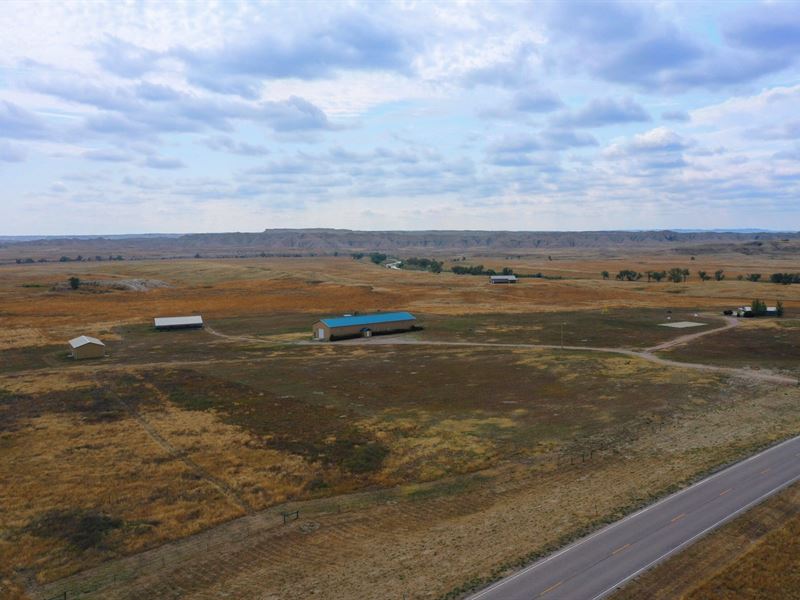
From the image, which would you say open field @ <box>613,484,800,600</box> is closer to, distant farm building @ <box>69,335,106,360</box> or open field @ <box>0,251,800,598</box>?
open field @ <box>0,251,800,598</box>

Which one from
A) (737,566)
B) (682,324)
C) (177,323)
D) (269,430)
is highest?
(682,324)

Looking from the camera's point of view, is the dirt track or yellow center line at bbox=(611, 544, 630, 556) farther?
the dirt track

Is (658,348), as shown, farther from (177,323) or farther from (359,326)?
(177,323)

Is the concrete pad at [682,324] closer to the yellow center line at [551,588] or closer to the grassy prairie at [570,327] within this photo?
the grassy prairie at [570,327]

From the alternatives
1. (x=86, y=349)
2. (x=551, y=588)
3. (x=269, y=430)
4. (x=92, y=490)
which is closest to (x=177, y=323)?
(x=86, y=349)

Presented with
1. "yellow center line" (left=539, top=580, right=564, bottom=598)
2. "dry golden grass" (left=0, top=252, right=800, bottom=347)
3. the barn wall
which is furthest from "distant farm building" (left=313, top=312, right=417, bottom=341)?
"yellow center line" (left=539, top=580, right=564, bottom=598)

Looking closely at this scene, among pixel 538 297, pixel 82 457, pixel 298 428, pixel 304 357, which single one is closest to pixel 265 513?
pixel 298 428
